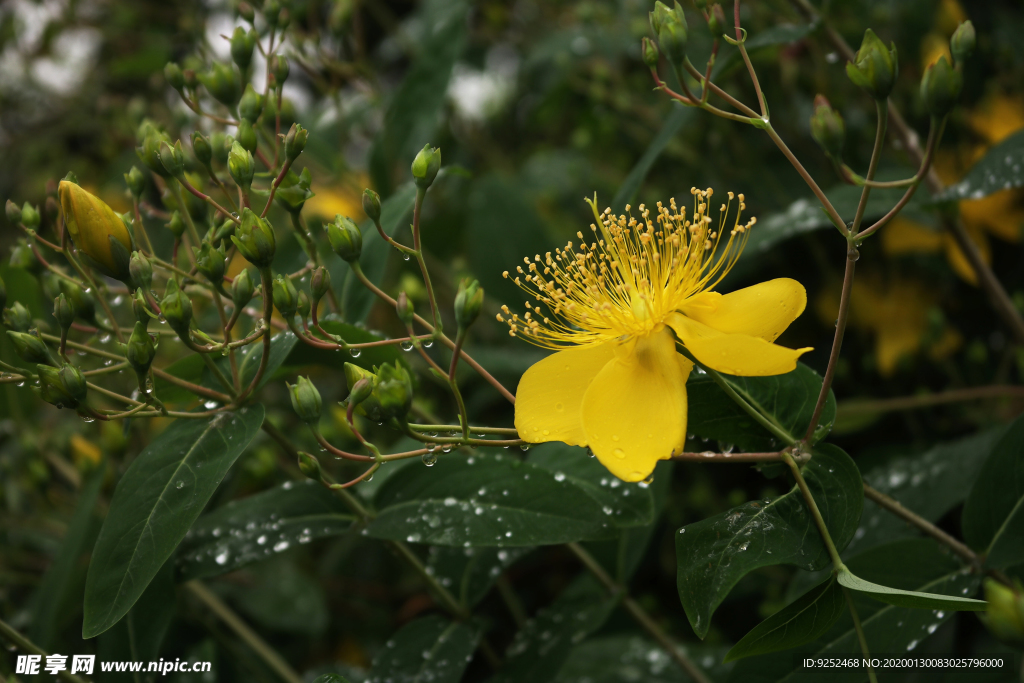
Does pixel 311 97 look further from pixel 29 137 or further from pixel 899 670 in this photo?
pixel 899 670

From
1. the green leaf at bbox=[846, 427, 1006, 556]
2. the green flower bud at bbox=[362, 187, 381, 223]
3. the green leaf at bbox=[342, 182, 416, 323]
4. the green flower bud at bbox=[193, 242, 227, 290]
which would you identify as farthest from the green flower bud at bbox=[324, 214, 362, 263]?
the green leaf at bbox=[846, 427, 1006, 556]

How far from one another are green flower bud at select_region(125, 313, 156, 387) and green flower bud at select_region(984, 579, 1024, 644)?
88 cm

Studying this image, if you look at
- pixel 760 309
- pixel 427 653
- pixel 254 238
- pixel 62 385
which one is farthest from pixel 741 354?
pixel 62 385

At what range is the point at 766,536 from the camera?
0.81 meters

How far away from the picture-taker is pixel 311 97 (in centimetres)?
295

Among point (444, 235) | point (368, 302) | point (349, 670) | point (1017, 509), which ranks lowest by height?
→ point (1017, 509)

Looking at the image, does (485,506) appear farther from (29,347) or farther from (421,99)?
(421,99)

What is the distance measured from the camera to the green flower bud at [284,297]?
86 cm

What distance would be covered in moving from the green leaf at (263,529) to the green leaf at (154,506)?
0.51ft

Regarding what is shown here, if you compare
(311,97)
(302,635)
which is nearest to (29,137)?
(311,97)

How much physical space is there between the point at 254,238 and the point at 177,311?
12cm

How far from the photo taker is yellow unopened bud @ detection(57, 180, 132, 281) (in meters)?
0.91

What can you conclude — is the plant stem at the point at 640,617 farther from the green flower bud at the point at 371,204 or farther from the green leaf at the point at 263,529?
the green flower bud at the point at 371,204

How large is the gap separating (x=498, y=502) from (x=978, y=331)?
1207 mm
